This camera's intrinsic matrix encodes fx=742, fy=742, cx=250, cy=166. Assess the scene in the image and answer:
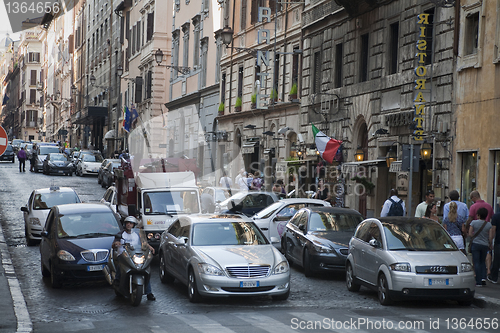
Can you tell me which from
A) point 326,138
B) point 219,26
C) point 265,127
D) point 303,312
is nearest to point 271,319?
point 303,312

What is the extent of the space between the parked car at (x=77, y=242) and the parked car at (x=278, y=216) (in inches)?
192

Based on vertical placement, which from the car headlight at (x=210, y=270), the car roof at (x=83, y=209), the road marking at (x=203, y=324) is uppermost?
the car roof at (x=83, y=209)

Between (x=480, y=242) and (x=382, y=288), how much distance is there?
313 centimetres

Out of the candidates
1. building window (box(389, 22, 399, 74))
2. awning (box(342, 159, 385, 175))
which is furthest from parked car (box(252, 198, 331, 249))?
building window (box(389, 22, 399, 74))

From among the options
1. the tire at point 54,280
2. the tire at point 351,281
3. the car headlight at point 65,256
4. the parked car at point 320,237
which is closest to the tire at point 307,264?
the parked car at point 320,237

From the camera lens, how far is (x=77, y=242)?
1480cm

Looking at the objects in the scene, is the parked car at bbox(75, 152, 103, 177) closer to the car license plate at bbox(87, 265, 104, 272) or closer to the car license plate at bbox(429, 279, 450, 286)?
the car license plate at bbox(87, 265, 104, 272)

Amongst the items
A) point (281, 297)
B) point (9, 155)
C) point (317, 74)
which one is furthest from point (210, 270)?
point (9, 155)

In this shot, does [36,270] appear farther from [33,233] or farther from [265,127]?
[265,127]

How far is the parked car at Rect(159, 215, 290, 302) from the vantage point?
12.5m

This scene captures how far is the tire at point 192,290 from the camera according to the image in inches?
501

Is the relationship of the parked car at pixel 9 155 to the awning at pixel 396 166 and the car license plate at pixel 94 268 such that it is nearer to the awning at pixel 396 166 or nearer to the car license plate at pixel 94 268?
the awning at pixel 396 166

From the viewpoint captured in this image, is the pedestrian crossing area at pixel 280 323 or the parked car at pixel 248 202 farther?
the parked car at pixel 248 202

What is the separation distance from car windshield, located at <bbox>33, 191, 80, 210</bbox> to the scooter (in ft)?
29.8
